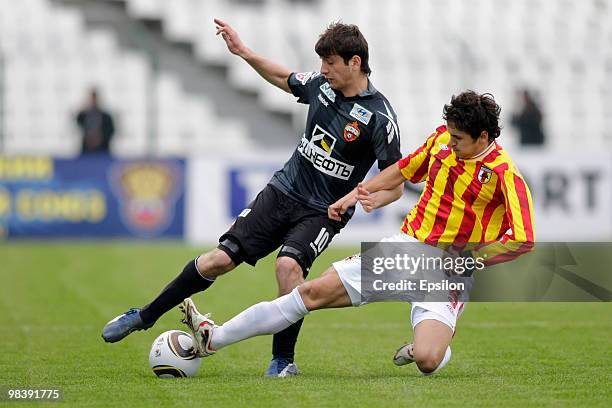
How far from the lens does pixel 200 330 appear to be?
A: 7.08 m

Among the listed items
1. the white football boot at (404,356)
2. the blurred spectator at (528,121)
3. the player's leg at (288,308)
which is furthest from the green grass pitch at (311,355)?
the blurred spectator at (528,121)

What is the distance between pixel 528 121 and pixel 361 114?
12853 mm

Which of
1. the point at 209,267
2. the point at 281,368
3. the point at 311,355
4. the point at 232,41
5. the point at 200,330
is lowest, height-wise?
the point at 311,355

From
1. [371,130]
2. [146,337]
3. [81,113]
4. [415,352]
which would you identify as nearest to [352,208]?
[371,130]

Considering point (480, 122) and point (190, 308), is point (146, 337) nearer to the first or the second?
point (190, 308)

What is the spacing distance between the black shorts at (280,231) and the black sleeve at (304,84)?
2.18 feet

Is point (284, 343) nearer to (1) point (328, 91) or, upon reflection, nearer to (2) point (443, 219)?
(2) point (443, 219)

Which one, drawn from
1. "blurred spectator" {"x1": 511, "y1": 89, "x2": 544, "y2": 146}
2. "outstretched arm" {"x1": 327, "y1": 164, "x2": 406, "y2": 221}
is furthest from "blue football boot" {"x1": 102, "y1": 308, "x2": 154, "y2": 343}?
"blurred spectator" {"x1": 511, "y1": 89, "x2": 544, "y2": 146}

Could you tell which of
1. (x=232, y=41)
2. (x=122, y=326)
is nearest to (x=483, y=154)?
(x=232, y=41)

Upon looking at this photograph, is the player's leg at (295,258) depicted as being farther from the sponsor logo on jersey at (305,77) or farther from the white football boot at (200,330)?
the sponsor logo on jersey at (305,77)

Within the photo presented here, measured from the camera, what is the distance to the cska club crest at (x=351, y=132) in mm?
7375

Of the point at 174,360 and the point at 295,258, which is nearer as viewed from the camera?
the point at 174,360

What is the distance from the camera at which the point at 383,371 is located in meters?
7.32

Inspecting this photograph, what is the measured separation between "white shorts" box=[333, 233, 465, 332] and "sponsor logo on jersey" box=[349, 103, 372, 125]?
801 millimetres
